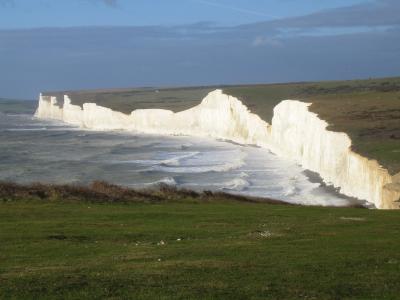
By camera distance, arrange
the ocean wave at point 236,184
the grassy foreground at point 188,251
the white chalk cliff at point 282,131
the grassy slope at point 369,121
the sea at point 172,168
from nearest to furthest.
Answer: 1. the grassy foreground at point 188,251
2. the white chalk cliff at point 282,131
3. the grassy slope at point 369,121
4. the ocean wave at point 236,184
5. the sea at point 172,168

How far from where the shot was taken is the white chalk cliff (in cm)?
4153

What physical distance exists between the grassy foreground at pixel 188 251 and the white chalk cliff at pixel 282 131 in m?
14.9

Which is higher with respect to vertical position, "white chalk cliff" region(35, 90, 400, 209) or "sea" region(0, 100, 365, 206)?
"white chalk cliff" region(35, 90, 400, 209)

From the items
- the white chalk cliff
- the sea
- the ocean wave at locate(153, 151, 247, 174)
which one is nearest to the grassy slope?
the white chalk cliff

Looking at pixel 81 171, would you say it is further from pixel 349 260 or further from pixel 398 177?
pixel 349 260

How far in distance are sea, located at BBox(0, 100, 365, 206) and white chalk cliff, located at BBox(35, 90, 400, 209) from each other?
125cm

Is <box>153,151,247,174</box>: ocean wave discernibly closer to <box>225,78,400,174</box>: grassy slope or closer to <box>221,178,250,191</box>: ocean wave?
<box>221,178,250,191</box>: ocean wave

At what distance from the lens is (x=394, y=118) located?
199ft

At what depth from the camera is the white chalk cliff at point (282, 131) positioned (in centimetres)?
4153

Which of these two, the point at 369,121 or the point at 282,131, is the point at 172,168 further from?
the point at 282,131

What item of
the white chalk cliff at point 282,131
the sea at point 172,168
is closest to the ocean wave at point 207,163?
the sea at point 172,168

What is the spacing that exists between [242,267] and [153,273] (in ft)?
5.18

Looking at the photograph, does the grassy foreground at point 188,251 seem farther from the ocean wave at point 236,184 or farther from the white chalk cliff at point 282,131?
the ocean wave at point 236,184

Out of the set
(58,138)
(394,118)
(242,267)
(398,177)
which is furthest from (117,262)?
(58,138)
